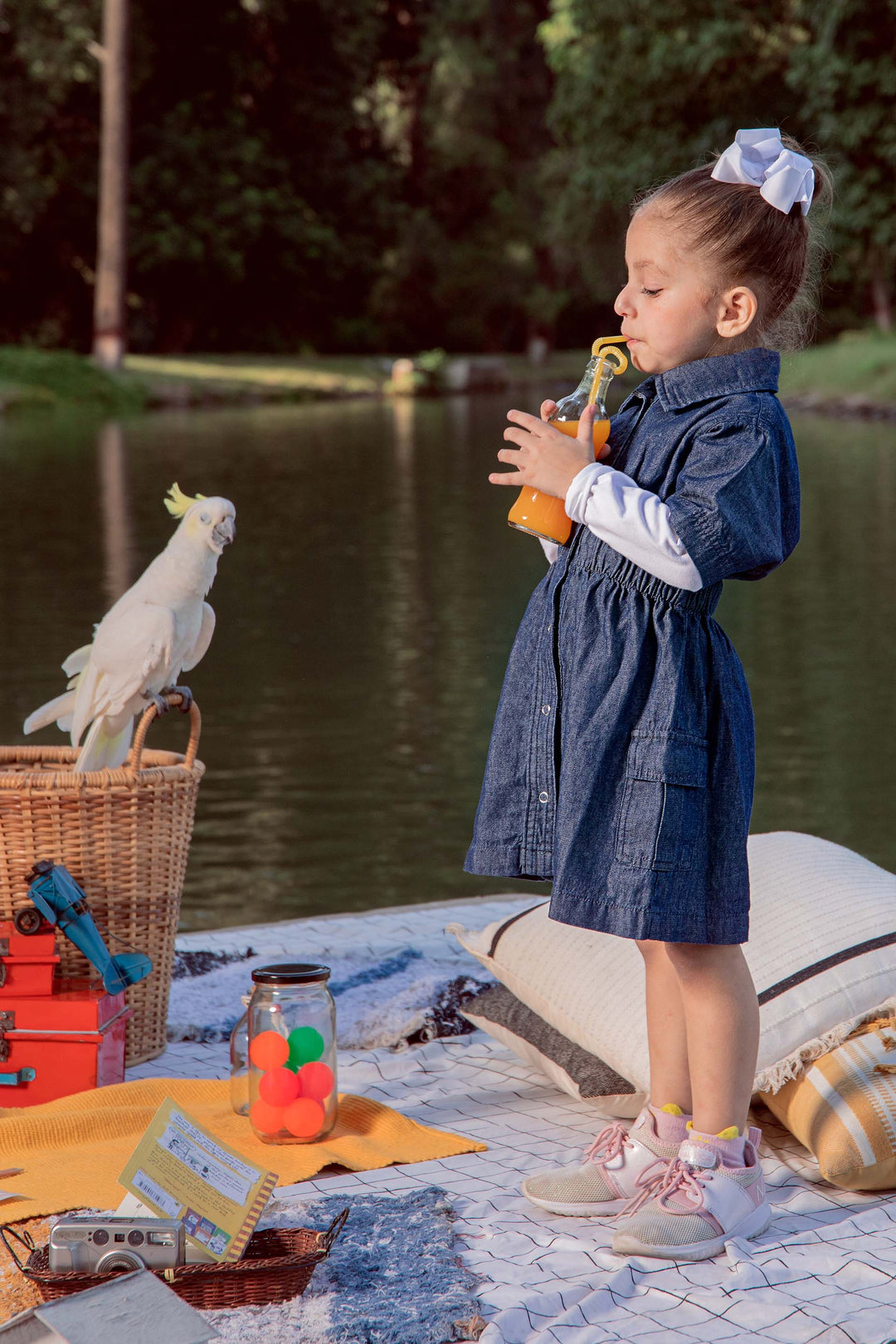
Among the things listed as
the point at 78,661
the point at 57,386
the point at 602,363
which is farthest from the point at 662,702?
the point at 57,386

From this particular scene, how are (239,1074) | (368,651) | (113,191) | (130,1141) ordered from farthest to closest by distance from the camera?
(113,191)
(368,651)
(239,1074)
(130,1141)

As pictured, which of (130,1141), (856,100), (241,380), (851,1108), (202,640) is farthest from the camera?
(241,380)

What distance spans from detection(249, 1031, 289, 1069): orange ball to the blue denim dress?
1.59 feet

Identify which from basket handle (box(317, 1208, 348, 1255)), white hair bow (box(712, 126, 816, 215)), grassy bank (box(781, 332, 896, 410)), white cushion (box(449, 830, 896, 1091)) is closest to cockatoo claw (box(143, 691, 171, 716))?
white cushion (box(449, 830, 896, 1091))

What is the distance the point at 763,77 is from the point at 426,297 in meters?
13.1

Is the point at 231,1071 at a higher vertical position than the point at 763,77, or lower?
lower

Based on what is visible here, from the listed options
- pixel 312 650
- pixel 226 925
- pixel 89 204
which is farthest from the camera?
pixel 89 204

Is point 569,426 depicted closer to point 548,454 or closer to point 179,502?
point 548,454

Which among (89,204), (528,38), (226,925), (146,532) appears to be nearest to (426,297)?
(528,38)

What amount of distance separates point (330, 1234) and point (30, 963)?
857 mm

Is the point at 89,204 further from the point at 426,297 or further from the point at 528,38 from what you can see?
the point at 528,38

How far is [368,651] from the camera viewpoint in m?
6.72

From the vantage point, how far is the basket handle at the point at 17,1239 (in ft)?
6.07

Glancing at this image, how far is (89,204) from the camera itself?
27.0 metres
